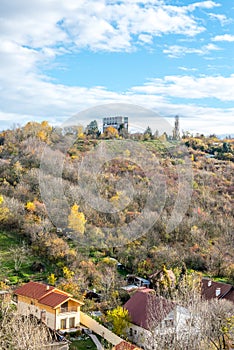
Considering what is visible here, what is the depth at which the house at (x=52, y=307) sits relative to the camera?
1351 centimetres

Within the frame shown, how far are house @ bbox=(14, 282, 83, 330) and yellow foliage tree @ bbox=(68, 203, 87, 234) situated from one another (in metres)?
6.93

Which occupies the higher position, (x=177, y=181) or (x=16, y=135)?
(x=16, y=135)

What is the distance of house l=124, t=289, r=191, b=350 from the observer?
34.9ft

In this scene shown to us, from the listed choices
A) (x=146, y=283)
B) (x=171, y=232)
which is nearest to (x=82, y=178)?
(x=171, y=232)

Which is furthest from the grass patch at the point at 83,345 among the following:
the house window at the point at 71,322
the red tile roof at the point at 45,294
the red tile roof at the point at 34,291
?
the red tile roof at the point at 34,291

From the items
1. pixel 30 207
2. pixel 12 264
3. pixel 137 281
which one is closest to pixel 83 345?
pixel 137 281

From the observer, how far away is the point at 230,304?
1364 cm

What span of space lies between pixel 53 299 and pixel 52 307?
439 mm

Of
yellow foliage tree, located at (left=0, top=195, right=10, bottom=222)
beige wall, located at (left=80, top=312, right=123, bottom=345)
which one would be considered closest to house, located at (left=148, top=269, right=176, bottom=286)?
beige wall, located at (left=80, top=312, right=123, bottom=345)

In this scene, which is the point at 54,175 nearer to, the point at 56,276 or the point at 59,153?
the point at 59,153

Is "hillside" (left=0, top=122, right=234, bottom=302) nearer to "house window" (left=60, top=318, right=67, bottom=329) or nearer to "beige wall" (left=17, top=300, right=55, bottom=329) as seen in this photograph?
"beige wall" (left=17, top=300, right=55, bottom=329)

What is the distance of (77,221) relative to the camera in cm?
2133

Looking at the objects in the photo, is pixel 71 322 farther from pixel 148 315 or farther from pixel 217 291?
pixel 217 291

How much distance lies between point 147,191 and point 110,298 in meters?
11.6
